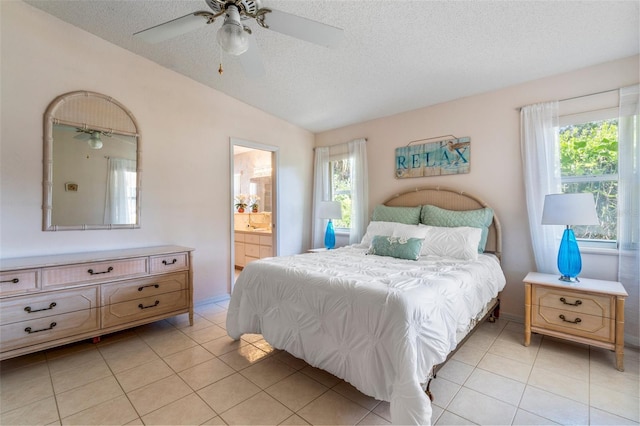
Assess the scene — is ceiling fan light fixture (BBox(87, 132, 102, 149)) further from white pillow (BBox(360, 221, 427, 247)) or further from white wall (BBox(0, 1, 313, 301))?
white pillow (BBox(360, 221, 427, 247))

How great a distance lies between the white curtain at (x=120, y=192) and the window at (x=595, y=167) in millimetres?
4450

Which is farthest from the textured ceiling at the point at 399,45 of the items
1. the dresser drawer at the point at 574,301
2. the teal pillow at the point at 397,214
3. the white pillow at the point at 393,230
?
the dresser drawer at the point at 574,301

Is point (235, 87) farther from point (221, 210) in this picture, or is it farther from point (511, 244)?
point (511, 244)

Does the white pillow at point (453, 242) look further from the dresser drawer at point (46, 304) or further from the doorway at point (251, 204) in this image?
the dresser drawer at point (46, 304)

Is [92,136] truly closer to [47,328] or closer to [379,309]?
[47,328]

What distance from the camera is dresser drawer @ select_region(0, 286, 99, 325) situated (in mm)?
2053

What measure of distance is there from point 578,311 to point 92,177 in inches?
178

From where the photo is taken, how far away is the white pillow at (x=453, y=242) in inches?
111

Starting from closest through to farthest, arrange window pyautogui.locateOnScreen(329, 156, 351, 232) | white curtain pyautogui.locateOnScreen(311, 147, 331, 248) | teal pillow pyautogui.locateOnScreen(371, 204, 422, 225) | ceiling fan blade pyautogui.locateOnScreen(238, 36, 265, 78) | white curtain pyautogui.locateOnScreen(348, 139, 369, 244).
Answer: ceiling fan blade pyautogui.locateOnScreen(238, 36, 265, 78), teal pillow pyautogui.locateOnScreen(371, 204, 422, 225), white curtain pyautogui.locateOnScreen(348, 139, 369, 244), window pyautogui.locateOnScreen(329, 156, 351, 232), white curtain pyautogui.locateOnScreen(311, 147, 331, 248)

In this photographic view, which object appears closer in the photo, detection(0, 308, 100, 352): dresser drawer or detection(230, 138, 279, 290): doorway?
detection(0, 308, 100, 352): dresser drawer

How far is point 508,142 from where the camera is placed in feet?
10.2

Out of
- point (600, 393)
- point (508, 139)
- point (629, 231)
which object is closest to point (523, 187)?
point (508, 139)

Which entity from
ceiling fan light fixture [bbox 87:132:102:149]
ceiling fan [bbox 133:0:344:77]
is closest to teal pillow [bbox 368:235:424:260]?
ceiling fan [bbox 133:0:344:77]

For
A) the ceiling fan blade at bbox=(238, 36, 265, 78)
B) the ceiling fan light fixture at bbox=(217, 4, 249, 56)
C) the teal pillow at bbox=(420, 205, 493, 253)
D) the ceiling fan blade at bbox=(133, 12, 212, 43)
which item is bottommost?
the teal pillow at bbox=(420, 205, 493, 253)
